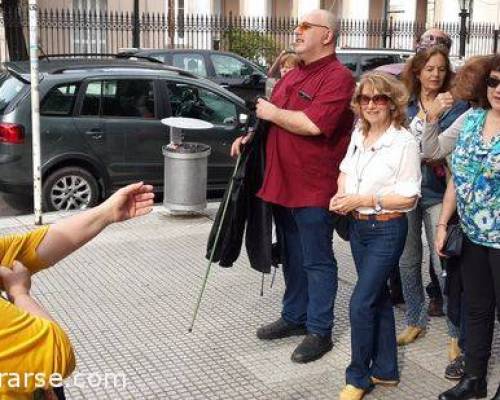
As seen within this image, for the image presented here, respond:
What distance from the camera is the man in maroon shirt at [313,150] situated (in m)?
4.14

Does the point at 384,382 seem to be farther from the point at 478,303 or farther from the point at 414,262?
the point at 414,262

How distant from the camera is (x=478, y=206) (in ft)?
11.9

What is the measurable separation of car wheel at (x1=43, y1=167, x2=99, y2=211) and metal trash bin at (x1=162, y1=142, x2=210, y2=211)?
1094 mm

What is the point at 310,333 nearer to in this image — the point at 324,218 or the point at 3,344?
the point at 324,218

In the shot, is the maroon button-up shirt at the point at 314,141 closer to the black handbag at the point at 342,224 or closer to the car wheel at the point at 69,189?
the black handbag at the point at 342,224

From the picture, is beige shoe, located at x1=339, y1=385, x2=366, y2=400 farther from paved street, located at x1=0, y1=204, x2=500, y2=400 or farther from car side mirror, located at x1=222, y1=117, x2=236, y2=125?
car side mirror, located at x1=222, y1=117, x2=236, y2=125

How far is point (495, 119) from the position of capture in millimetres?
3611

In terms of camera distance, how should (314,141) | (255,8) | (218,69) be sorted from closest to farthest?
1. (314,141)
2. (218,69)
3. (255,8)

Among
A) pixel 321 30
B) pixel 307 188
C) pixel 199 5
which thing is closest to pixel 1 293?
pixel 307 188

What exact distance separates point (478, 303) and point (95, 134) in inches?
215

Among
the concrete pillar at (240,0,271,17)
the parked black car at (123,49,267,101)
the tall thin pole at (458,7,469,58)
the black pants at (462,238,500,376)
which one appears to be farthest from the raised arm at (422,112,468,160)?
the concrete pillar at (240,0,271,17)

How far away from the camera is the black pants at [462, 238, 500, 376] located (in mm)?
3729

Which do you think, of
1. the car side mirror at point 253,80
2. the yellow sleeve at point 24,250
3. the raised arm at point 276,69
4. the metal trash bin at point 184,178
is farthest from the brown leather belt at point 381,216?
the car side mirror at point 253,80

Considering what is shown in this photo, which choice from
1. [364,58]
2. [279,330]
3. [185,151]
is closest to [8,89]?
[185,151]
